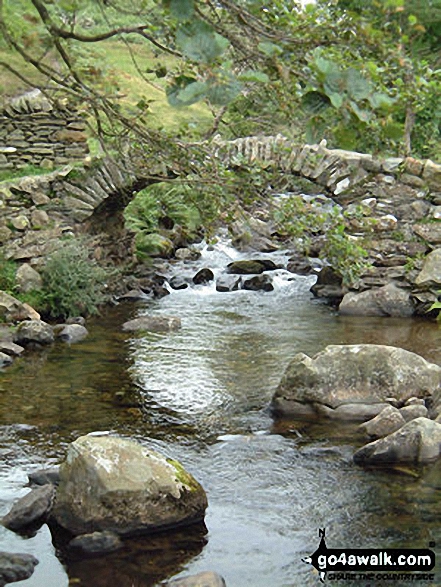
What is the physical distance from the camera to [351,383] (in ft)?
28.8

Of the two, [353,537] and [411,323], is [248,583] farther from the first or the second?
[411,323]

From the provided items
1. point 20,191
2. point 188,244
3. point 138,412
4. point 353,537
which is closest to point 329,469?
point 353,537

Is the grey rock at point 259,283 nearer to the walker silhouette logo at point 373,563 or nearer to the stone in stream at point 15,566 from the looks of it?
the walker silhouette logo at point 373,563

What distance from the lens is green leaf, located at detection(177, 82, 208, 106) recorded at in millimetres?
2275

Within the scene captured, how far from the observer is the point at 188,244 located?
69.2ft

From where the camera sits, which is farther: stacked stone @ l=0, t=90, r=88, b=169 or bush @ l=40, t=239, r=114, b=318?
stacked stone @ l=0, t=90, r=88, b=169

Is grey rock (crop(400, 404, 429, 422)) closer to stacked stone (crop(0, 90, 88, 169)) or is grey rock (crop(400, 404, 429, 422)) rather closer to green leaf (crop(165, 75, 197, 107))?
green leaf (crop(165, 75, 197, 107))

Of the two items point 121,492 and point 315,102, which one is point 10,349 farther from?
point 315,102

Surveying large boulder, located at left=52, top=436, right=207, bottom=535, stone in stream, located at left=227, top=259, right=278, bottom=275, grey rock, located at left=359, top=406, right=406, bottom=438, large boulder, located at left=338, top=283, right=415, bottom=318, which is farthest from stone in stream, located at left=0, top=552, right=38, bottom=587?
stone in stream, located at left=227, top=259, right=278, bottom=275

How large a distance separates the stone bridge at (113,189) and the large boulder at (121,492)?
8445 millimetres

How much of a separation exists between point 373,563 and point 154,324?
27.2 ft

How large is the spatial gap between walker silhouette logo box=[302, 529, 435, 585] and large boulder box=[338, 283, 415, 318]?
30.2ft

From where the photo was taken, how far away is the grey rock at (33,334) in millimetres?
12156

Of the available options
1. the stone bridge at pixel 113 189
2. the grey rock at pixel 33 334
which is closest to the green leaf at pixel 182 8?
the grey rock at pixel 33 334
